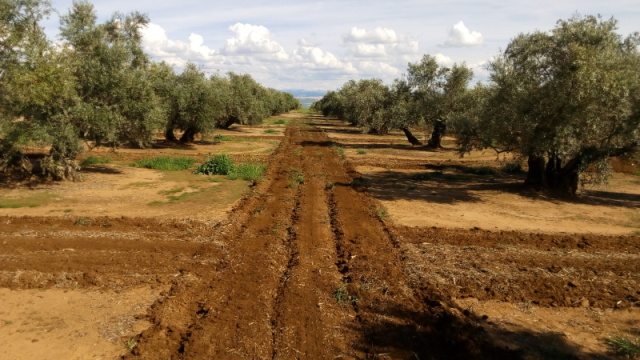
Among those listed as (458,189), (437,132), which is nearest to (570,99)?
(458,189)

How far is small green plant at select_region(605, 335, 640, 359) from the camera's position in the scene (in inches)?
256

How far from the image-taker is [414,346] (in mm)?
6734

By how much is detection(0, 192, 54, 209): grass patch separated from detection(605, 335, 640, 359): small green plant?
17.4 meters

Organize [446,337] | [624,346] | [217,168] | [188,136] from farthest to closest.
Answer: [188,136] < [217,168] < [446,337] < [624,346]

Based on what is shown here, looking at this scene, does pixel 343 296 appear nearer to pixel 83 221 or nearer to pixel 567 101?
pixel 83 221

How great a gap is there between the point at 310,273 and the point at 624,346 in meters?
6.08

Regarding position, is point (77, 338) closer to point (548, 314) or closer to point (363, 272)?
point (363, 272)

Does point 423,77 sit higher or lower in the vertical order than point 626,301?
higher

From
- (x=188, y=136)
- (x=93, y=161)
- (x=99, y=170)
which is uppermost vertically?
(x=188, y=136)

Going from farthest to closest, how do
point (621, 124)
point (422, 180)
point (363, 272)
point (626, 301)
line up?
point (422, 180) < point (621, 124) < point (363, 272) < point (626, 301)

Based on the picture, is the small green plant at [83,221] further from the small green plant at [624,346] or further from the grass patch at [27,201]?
the small green plant at [624,346]

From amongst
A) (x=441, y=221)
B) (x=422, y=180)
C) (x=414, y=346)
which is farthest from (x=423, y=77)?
(x=414, y=346)

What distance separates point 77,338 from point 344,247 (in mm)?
6598

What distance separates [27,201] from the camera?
14.8 m
